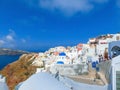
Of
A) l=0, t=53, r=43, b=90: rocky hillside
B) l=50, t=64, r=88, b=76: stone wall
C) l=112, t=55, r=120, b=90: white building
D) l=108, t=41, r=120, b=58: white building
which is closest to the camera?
l=112, t=55, r=120, b=90: white building

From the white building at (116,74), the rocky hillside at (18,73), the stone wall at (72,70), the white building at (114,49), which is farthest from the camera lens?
the rocky hillside at (18,73)

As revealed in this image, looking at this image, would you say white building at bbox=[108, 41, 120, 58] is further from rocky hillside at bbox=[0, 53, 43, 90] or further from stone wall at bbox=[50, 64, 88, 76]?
rocky hillside at bbox=[0, 53, 43, 90]

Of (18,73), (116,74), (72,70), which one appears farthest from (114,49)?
(18,73)

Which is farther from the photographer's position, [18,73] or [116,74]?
[18,73]

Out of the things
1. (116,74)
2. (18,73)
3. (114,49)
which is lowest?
(18,73)

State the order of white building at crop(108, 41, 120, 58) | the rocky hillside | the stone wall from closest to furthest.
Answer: white building at crop(108, 41, 120, 58) < the stone wall < the rocky hillside

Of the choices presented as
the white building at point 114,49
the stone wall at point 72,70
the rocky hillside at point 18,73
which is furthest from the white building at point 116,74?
the rocky hillside at point 18,73

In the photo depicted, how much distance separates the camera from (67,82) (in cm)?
1836

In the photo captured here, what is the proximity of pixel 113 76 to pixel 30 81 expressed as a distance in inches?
224

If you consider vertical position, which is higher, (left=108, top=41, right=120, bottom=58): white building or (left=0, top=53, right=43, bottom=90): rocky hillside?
(left=108, top=41, right=120, bottom=58): white building

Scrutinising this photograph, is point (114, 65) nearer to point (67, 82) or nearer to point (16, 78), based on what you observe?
point (67, 82)

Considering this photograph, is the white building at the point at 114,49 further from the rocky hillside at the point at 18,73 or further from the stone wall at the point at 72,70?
the rocky hillside at the point at 18,73

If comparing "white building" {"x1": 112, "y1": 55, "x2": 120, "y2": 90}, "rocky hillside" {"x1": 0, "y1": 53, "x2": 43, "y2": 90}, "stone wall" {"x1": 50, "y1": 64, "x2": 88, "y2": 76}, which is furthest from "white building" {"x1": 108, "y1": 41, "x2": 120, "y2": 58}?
"rocky hillside" {"x1": 0, "y1": 53, "x2": 43, "y2": 90}

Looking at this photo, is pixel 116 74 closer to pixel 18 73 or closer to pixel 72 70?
pixel 72 70
